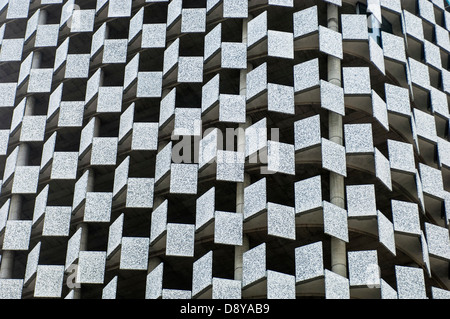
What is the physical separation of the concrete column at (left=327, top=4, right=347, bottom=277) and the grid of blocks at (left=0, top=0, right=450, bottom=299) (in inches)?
13.5

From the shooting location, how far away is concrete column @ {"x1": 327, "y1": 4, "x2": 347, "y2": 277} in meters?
32.6

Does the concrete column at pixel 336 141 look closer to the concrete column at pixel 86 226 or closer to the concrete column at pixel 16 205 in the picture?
the concrete column at pixel 86 226

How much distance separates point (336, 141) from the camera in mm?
35062

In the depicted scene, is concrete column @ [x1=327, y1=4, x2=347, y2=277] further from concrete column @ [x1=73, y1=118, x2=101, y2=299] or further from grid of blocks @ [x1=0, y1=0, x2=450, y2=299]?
concrete column @ [x1=73, y1=118, x2=101, y2=299]

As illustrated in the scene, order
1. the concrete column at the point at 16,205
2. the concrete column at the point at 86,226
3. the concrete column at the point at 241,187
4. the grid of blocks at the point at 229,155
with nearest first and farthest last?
the concrete column at the point at 241,187
the grid of blocks at the point at 229,155
the concrete column at the point at 86,226
the concrete column at the point at 16,205

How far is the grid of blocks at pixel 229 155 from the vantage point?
1321 inches

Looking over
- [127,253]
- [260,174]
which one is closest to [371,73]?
[260,174]

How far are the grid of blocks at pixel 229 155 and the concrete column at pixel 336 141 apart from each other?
1.12ft

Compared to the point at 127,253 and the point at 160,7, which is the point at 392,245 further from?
the point at 160,7

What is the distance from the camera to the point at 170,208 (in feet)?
124

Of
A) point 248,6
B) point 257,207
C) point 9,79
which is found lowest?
point 9,79

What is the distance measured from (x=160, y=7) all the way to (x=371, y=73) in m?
10.5

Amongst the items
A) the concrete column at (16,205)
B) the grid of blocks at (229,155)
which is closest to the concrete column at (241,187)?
the grid of blocks at (229,155)

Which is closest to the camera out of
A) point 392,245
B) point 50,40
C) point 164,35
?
point 392,245
